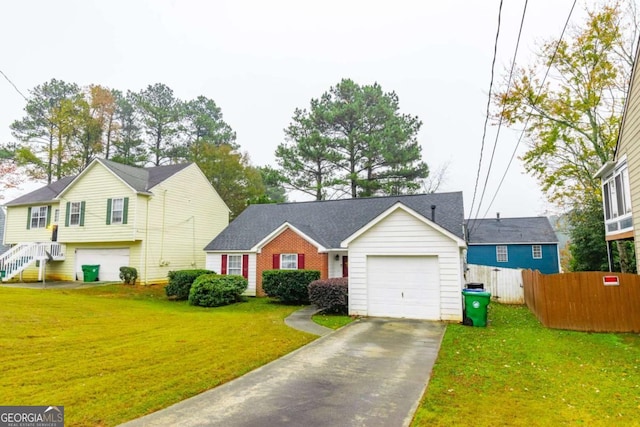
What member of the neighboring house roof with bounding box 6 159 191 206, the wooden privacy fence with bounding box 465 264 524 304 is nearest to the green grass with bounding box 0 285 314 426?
the neighboring house roof with bounding box 6 159 191 206

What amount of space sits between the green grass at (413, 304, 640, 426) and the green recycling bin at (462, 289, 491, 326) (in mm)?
1070

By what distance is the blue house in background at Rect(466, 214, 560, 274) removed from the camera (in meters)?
27.3

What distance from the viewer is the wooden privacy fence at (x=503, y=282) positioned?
56.7ft

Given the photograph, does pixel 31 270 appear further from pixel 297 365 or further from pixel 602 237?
pixel 602 237

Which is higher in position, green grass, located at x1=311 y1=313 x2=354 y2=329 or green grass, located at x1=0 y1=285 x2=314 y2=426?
green grass, located at x1=0 y1=285 x2=314 y2=426

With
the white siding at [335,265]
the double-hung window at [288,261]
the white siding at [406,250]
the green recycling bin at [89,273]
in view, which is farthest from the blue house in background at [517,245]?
the green recycling bin at [89,273]

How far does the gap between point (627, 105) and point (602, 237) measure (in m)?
11.3

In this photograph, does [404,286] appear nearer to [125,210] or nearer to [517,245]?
[125,210]

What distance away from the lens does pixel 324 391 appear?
17.5 feet

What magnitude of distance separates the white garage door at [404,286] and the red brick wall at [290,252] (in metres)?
4.13

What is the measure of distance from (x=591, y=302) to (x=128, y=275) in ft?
67.7

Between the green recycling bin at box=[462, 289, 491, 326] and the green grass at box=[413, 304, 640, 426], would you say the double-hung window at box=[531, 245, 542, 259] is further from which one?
the green recycling bin at box=[462, 289, 491, 326]

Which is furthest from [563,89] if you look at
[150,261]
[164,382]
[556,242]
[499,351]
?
[150,261]

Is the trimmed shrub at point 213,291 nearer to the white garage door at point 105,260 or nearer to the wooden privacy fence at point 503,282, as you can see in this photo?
the white garage door at point 105,260
